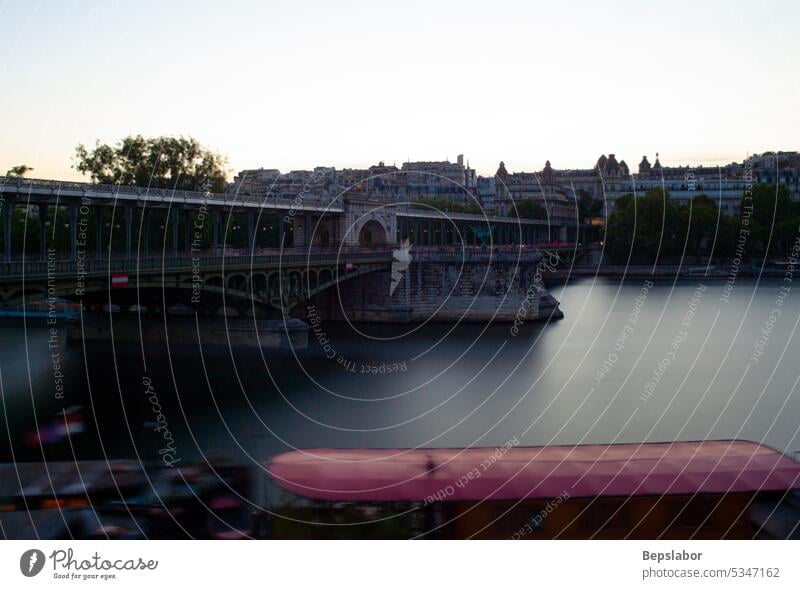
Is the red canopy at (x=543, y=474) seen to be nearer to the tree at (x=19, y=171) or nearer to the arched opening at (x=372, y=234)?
the tree at (x=19, y=171)

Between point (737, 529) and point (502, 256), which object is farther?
point (502, 256)

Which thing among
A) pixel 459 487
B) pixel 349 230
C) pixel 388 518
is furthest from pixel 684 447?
pixel 349 230

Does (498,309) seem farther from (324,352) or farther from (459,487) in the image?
(459,487)

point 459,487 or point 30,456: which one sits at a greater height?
point 459,487

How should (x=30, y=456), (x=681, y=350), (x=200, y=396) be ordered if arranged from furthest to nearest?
1. (x=681, y=350)
2. (x=200, y=396)
3. (x=30, y=456)

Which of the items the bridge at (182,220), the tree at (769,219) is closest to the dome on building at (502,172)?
the bridge at (182,220)

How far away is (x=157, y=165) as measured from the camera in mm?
23406

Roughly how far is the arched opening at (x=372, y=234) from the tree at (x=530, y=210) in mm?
13431

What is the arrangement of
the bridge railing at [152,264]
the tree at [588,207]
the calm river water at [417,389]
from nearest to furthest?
the calm river water at [417,389]
the bridge railing at [152,264]
the tree at [588,207]

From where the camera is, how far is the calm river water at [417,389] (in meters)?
9.85

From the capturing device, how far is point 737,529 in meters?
5.63

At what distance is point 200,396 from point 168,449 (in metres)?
2.90

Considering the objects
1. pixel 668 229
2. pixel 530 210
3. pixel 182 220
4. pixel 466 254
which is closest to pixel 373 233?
pixel 466 254

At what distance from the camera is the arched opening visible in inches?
1028
